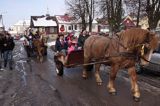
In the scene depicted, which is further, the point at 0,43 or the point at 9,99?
the point at 0,43

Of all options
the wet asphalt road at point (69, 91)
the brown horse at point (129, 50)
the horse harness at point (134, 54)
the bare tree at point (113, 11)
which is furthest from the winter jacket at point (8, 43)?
the bare tree at point (113, 11)

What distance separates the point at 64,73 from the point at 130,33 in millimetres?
6204

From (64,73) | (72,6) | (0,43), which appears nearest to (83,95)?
(64,73)

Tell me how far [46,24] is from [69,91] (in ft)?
308

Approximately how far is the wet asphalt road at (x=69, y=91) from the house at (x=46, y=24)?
88.6 meters

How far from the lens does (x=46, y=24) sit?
104 meters

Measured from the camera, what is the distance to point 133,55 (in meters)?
9.84

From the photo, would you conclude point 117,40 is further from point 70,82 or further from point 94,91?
point 70,82

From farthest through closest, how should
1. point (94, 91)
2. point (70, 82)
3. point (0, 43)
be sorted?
1. point (0, 43)
2. point (70, 82)
3. point (94, 91)

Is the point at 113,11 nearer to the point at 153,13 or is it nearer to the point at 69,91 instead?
the point at 153,13

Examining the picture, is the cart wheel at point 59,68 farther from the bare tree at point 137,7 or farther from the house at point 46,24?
the house at point 46,24

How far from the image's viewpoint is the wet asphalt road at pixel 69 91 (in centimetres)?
941

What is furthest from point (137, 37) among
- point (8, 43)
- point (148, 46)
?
point (8, 43)

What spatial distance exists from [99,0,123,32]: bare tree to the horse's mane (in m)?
25.1
